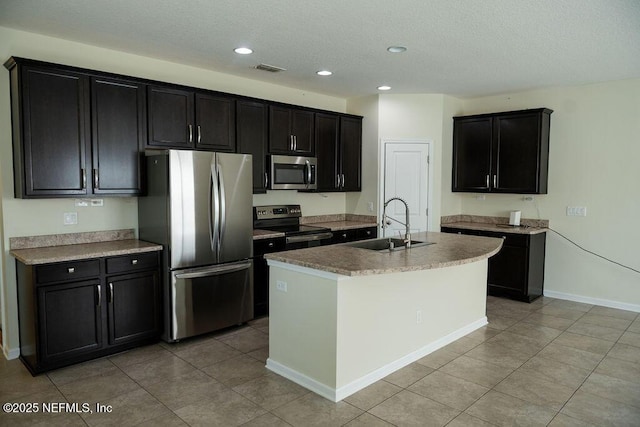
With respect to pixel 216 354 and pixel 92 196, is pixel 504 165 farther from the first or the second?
pixel 92 196

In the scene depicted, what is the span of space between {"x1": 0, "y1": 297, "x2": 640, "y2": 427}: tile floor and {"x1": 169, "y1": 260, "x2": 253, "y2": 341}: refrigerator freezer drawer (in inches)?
6.1

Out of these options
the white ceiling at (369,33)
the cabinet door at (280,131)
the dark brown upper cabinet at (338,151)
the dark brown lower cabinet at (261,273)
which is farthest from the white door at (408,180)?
the dark brown lower cabinet at (261,273)

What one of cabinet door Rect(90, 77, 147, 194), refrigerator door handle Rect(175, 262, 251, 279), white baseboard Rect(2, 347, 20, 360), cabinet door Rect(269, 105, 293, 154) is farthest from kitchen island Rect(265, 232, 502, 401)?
white baseboard Rect(2, 347, 20, 360)

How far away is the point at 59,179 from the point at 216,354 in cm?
200

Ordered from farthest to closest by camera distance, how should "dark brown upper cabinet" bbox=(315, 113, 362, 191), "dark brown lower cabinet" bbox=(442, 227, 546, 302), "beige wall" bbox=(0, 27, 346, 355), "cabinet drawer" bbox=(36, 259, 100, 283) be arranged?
→ "dark brown upper cabinet" bbox=(315, 113, 362, 191) < "dark brown lower cabinet" bbox=(442, 227, 546, 302) < "beige wall" bbox=(0, 27, 346, 355) < "cabinet drawer" bbox=(36, 259, 100, 283)

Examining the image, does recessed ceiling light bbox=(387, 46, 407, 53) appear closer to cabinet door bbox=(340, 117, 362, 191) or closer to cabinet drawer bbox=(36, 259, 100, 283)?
cabinet door bbox=(340, 117, 362, 191)

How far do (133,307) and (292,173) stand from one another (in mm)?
2449

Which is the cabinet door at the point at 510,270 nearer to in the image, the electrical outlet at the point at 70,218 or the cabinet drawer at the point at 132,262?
the cabinet drawer at the point at 132,262

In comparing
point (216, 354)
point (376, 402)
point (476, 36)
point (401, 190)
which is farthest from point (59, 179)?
point (401, 190)

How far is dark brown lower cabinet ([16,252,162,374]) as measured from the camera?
336cm

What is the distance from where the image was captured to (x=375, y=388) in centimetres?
318

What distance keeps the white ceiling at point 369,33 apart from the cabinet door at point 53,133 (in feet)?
1.54

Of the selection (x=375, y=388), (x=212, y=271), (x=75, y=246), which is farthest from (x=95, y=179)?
(x=375, y=388)

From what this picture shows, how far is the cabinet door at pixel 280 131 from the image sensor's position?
5172 millimetres
